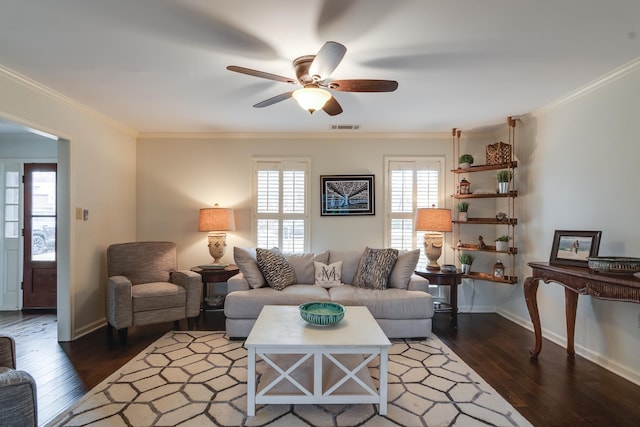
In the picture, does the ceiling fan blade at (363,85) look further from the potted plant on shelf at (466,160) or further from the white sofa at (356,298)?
the potted plant on shelf at (466,160)

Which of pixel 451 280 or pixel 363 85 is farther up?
pixel 363 85

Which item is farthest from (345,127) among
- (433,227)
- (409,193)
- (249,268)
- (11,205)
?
(11,205)

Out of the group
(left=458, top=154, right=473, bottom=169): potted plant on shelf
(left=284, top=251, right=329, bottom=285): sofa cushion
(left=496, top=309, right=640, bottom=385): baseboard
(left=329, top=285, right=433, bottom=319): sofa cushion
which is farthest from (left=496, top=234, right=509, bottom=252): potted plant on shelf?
(left=284, top=251, right=329, bottom=285): sofa cushion

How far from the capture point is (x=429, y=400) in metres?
2.23

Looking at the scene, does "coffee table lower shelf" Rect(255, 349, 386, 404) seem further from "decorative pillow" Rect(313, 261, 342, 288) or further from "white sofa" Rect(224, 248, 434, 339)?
"decorative pillow" Rect(313, 261, 342, 288)

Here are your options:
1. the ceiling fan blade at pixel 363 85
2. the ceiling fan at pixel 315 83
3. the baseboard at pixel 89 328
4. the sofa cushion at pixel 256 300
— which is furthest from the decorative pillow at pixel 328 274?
the baseboard at pixel 89 328

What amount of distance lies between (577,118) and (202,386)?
4.15m

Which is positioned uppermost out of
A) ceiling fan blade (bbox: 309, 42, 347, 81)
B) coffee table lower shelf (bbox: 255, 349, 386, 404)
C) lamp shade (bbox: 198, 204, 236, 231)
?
ceiling fan blade (bbox: 309, 42, 347, 81)

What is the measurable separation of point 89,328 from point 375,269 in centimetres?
332

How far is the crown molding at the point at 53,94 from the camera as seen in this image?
269 centimetres

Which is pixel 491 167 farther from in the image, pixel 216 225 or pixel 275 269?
pixel 216 225

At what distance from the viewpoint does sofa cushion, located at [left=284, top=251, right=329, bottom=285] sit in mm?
3955

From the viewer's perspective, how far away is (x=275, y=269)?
3686mm

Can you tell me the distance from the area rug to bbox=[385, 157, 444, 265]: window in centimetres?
187
